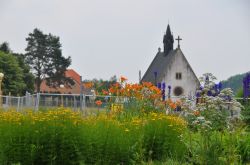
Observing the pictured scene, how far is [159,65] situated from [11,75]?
94.4 ft

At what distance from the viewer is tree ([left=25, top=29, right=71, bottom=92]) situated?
221 ft

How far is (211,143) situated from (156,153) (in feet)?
5.32

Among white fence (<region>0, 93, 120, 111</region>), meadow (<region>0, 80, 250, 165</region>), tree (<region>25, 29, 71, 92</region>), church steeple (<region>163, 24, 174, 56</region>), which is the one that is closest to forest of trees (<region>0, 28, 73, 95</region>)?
tree (<region>25, 29, 71, 92</region>)

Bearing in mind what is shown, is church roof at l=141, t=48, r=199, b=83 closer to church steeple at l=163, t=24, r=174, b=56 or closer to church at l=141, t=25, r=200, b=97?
church at l=141, t=25, r=200, b=97

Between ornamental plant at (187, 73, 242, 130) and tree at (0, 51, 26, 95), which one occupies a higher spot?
tree at (0, 51, 26, 95)

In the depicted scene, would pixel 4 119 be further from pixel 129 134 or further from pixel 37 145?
pixel 129 134

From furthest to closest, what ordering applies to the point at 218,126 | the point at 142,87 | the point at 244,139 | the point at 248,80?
the point at 248,80
the point at 142,87
the point at 244,139
the point at 218,126

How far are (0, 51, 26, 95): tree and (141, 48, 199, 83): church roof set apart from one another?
2078cm

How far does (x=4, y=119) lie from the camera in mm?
7727

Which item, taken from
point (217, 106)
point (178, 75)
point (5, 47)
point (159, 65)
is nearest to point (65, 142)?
point (217, 106)

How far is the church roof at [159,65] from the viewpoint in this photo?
66375 mm

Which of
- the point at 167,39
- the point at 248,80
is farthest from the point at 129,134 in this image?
the point at 167,39

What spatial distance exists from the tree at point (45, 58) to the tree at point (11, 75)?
1314 centimetres

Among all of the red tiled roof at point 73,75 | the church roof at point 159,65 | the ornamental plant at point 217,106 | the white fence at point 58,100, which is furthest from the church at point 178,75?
the ornamental plant at point 217,106
